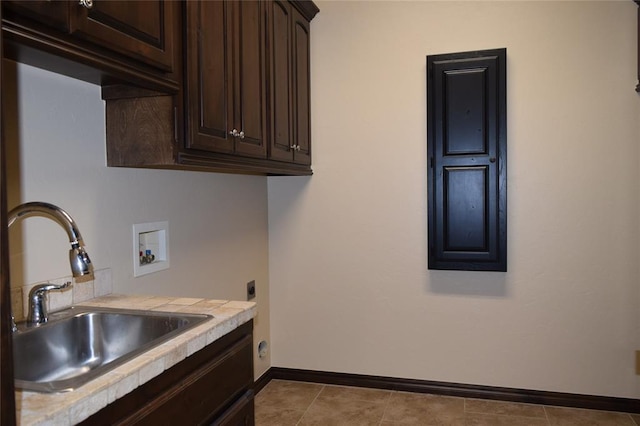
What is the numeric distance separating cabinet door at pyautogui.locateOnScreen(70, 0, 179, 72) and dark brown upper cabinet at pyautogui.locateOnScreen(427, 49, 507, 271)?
170cm

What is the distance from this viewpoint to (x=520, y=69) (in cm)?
274

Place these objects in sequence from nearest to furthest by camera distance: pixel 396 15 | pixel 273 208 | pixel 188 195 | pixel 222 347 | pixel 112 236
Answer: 1. pixel 222 347
2. pixel 112 236
3. pixel 188 195
4. pixel 396 15
5. pixel 273 208

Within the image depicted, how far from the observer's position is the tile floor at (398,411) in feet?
8.52

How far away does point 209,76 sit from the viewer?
1757mm

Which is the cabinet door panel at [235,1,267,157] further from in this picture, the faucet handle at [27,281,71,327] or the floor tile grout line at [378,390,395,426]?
the floor tile grout line at [378,390,395,426]

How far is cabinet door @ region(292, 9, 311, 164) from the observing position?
2764 millimetres

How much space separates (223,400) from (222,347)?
0.52 feet

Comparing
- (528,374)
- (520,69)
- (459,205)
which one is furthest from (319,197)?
(528,374)

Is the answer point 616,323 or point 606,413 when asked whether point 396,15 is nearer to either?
point 616,323

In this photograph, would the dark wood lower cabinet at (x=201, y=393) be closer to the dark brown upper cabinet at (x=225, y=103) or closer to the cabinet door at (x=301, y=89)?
the dark brown upper cabinet at (x=225, y=103)

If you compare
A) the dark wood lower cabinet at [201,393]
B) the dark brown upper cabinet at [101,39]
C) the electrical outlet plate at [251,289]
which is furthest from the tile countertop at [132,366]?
the electrical outlet plate at [251,289]

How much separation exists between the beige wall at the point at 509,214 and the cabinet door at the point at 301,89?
0.37ft

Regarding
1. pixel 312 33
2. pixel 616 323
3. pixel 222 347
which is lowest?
pixel 616 323

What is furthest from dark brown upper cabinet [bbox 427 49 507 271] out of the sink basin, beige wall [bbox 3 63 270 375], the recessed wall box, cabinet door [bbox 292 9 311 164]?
the sink basin
